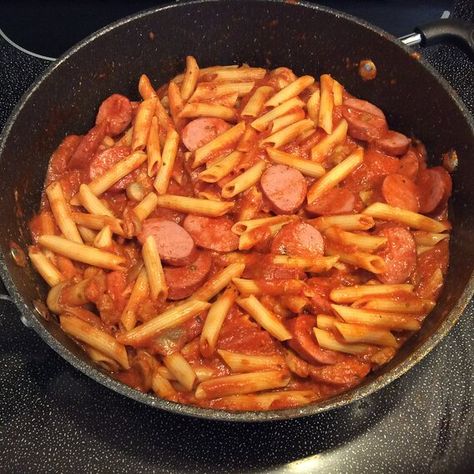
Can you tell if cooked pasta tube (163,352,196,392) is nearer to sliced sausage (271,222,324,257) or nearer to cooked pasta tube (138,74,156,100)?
sliced sausage (271,222,324,257)

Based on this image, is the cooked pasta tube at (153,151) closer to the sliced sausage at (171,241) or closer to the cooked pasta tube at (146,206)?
the cooked pasta tube at (146,206)

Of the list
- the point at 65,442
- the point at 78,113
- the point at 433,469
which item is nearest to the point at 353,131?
the point at 78,113

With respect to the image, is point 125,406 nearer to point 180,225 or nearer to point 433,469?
point 180,225

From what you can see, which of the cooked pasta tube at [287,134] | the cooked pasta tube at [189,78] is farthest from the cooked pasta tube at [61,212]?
the cooked pasta tube at [287,134]

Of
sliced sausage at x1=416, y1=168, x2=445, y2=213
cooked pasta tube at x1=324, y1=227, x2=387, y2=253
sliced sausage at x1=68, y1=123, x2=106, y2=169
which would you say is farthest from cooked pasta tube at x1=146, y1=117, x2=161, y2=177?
sliced sausage at x1=416, y1=168, x2=445, y2=213

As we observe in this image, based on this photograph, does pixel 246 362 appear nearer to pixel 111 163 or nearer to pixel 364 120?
pixel 111 163

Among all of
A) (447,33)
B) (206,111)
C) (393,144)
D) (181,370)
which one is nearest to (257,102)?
(206,111)
